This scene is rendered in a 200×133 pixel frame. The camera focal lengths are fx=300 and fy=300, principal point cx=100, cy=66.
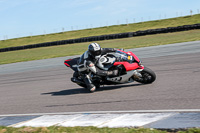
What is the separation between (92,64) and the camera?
8.76 m

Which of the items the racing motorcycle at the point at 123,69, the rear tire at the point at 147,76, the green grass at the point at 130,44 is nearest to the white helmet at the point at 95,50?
the racing motorcycle at the point at 123,69

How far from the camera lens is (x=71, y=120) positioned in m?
5.89

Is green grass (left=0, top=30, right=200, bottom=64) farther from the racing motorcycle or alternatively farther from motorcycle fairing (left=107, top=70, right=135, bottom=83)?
motorcycle fairing (left=107, top=70, right=135, bottom=83)

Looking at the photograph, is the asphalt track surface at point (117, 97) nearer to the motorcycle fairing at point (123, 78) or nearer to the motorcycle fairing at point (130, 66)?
the motorcycle fairing at point (123, 78)

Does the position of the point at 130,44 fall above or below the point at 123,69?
above

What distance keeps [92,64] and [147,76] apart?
1639mm

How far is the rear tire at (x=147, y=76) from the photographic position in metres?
8.53

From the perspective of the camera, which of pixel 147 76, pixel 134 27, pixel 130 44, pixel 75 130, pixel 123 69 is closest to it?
pixel 75 130

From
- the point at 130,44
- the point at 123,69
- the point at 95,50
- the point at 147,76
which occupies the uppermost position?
the point at 95,50

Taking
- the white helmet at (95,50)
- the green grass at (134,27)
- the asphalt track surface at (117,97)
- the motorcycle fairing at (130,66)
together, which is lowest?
the asphalt track surface at (117,97)

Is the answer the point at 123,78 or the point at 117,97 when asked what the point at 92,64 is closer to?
the point at 123,78

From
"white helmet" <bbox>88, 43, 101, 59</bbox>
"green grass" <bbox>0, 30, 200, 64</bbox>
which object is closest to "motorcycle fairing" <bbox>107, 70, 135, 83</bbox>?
"white helmet" <bbox>88, 43, 101, 59</bbox>

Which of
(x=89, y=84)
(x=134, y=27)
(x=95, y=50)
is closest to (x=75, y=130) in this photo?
(x=89, y=84)

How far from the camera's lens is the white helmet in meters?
8.63
